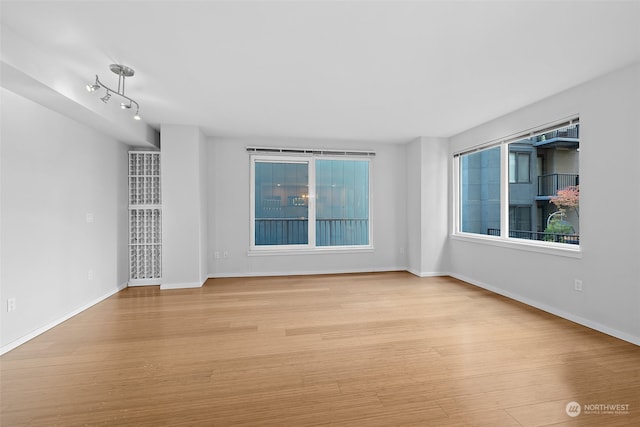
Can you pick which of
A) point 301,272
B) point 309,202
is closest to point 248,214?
point 309,202

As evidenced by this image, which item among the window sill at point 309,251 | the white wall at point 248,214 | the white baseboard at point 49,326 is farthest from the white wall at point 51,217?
the window sill at point 309,251

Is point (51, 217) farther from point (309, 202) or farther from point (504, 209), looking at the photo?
point (504, 209)

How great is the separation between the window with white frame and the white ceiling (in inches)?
23.3

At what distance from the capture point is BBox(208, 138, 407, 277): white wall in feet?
16.1

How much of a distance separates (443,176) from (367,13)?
146 inches

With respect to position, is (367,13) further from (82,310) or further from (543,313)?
(82,310)

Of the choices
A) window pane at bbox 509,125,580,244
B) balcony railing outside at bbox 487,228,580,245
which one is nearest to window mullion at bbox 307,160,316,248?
balcony railing outside at bbox 487,228,580,245

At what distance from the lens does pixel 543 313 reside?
319 centimetres

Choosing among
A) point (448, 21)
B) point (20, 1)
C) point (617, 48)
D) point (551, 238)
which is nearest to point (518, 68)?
point (617, 48)

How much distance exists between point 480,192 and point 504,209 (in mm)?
609

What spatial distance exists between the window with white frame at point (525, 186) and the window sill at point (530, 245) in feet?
0.29

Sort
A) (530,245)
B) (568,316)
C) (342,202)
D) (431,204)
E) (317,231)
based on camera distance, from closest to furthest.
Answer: (568,316) < (530,245) < (431,204) < (317,231) < (342,202)

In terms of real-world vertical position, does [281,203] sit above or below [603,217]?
above

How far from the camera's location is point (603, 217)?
2.71 metres
